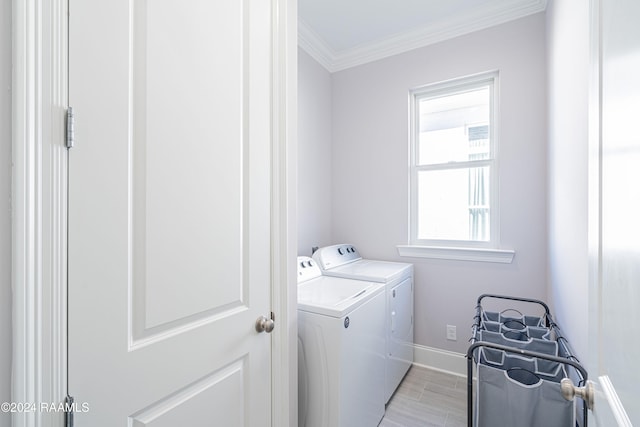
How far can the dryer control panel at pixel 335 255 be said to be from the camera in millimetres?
2275

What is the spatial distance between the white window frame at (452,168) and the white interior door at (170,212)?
178cm

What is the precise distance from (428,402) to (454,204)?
157 centimetres

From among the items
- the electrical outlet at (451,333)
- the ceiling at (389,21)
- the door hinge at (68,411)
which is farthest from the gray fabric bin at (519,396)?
the ceiling at (389,21)

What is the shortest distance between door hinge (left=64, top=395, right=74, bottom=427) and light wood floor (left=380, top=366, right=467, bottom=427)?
1.77 m

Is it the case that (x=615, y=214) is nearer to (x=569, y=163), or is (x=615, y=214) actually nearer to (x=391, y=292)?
(x=569, y=163)

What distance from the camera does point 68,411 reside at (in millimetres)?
617

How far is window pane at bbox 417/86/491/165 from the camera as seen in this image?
2381 millimetres

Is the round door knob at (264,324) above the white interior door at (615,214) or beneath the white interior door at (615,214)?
beneath

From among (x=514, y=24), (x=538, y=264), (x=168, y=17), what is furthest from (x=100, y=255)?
(x=514, y=24)

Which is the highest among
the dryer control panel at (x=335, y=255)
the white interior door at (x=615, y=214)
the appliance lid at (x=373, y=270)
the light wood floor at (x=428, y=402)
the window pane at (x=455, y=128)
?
the window pane at (x=455, y=128)

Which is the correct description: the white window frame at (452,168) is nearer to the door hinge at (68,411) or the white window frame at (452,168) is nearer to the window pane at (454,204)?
the window pane at (454,204)

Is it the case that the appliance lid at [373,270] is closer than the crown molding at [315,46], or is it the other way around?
the appliance lid at [373,270]

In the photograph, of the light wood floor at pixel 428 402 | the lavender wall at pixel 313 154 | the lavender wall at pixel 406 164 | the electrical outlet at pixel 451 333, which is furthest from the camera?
the lavender wall at pixel 313 154

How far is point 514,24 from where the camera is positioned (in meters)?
2.16
